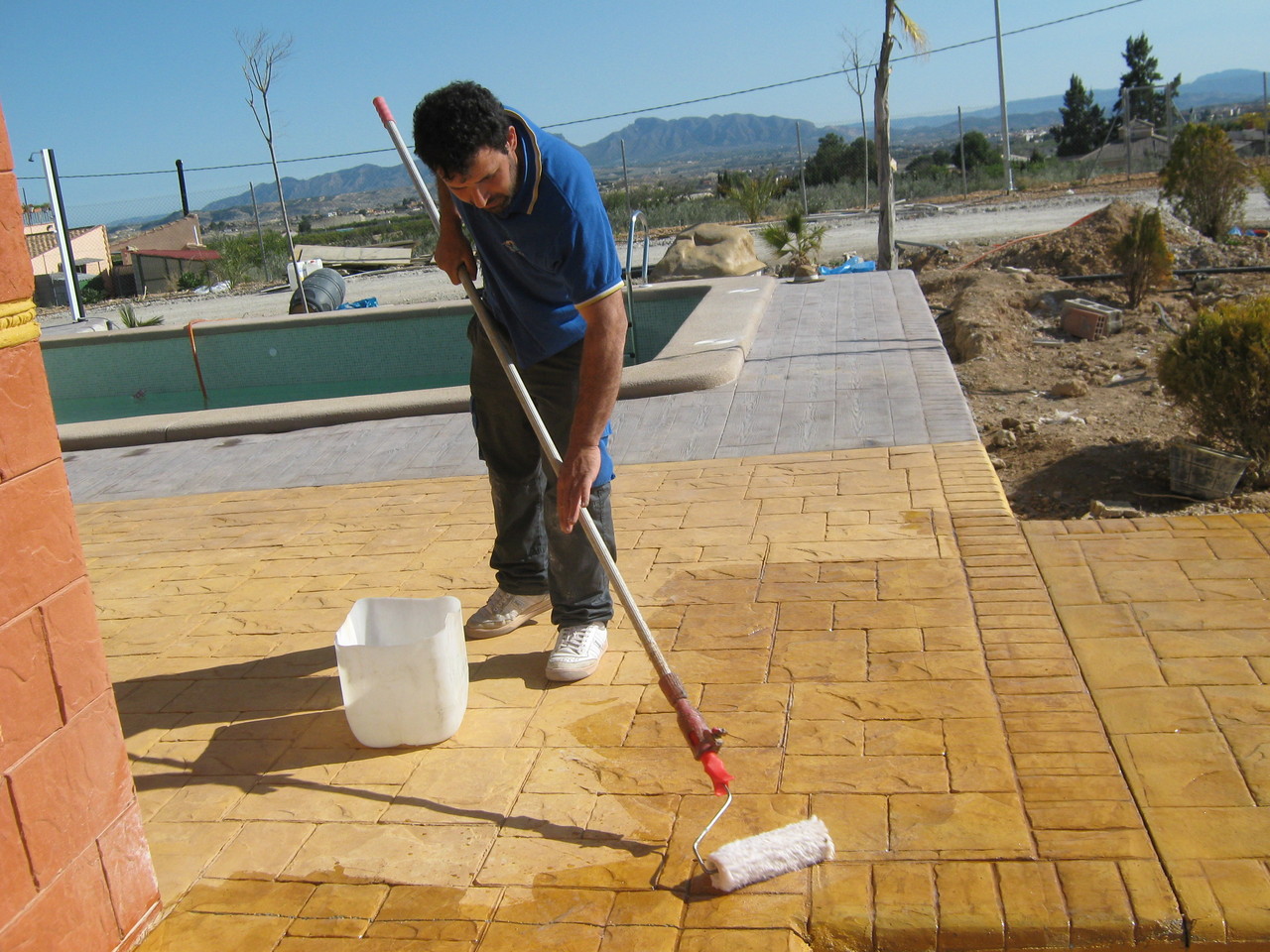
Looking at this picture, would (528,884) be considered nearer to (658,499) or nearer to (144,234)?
(658,499)

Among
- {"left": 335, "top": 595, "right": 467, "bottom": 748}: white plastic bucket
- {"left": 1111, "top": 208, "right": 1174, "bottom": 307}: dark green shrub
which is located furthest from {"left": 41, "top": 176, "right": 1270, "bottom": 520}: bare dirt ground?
{"left": 335, "top": 595, "right": 467, "bottom": 748}: white plastic bucket

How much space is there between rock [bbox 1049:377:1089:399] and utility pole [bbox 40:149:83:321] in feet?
44.1

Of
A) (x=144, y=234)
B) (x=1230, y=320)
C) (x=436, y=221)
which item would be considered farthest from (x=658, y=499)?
(x=144, y=234)

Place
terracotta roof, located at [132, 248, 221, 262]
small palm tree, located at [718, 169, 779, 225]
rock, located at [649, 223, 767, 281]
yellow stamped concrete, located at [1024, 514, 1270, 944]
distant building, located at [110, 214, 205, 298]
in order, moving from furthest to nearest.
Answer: terracotta roof, located at [132, 248, 221, 262]
distant building, located at [110, 214, 205, 298]
small palm tree, located at [718, 169, 779, 225]
rock, located at [649, 223, 767, 281]
yellow stamped concrete, located at [1024, 514, 1270, 944]

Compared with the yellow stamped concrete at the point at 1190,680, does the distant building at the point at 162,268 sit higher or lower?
higher

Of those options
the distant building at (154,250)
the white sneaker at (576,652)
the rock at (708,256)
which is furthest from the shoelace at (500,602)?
the distant building at (154,250)

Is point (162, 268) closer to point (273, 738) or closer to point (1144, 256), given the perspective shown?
point (1144, 256)

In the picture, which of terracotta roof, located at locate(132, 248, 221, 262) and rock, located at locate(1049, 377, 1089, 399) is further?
terracotta roof, located at locate(132, 248, 221, 262)

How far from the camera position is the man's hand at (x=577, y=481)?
9.02 feet

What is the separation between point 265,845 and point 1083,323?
26.8ft

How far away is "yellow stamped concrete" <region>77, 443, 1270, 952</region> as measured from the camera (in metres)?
2.13

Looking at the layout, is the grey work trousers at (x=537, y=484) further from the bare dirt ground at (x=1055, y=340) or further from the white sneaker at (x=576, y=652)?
the bare dirt ground at (x=1055, y=340)

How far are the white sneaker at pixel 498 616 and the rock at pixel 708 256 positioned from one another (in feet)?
35.2

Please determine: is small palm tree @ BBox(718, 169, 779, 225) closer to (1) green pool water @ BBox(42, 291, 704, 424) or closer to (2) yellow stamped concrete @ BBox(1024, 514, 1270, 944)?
(1) green pool water @ BBox(42, 291, 704, 424)
